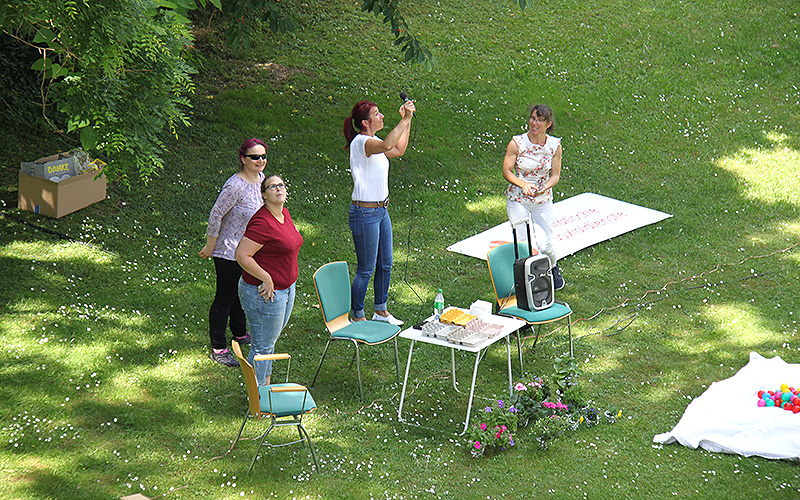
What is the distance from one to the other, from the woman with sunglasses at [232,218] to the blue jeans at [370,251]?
0.94m

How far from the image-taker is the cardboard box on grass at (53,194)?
27.7ft

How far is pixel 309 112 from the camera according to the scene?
39.0 ft

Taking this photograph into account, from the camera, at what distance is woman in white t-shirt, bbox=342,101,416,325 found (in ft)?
20.7

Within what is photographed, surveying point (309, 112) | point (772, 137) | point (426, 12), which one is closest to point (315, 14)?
point (426, 12)

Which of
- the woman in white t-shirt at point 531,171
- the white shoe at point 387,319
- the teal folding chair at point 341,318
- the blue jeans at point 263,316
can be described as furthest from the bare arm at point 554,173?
the blue jeans at point 263,316

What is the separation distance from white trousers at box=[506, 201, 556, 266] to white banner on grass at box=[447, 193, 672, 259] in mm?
1178

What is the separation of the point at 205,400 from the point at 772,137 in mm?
10271

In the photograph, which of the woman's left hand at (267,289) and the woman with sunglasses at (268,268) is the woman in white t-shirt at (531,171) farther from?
the woman's left hand at (267,289)

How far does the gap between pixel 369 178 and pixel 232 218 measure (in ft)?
3.96

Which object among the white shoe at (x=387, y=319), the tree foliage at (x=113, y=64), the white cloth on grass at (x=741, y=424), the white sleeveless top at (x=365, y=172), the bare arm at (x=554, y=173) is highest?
the tree foliage at (x=113, y=64)

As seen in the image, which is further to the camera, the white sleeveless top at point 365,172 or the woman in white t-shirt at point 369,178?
the white sleeveless top at point 365,172

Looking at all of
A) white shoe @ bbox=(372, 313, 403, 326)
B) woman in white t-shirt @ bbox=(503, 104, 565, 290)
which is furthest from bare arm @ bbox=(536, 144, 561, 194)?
white shoe @ bbox=(372, 313, 403, 326)

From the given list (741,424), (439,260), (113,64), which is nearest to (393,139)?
(113,64)

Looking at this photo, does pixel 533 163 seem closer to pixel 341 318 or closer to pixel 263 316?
pixel 341 318
